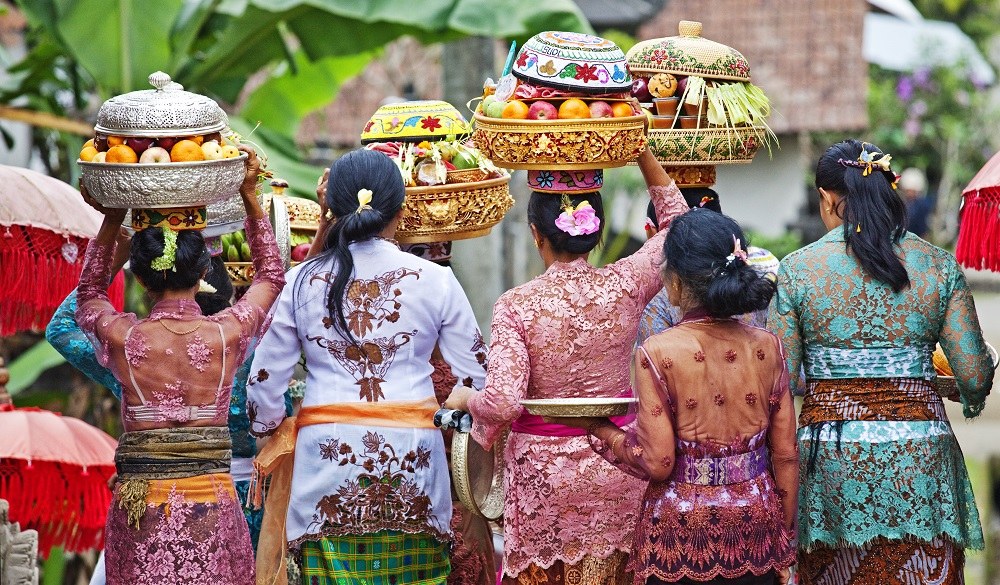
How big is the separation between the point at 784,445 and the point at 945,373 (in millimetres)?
1165

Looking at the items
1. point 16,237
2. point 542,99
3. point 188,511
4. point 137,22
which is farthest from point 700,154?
point 137,22

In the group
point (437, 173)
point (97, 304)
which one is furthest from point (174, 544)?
point (437, 173)

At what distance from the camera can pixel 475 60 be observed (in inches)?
360

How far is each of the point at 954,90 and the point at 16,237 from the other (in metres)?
13.8

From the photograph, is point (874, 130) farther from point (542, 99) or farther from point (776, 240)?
point (542, 99)

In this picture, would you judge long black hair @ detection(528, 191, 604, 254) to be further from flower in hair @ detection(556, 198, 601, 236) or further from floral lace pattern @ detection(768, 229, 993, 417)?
floral lace pattern @ detection(768, 229, 993, 417)

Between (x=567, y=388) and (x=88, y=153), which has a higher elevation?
(x=88, y=153)

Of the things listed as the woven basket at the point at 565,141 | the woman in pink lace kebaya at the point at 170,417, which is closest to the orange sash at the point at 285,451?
the woman in pink lace kebaya at the point at 170,417

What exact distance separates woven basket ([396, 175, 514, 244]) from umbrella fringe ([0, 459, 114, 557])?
5.80 ft

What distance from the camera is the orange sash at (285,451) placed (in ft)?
13.3

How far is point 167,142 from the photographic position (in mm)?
3871

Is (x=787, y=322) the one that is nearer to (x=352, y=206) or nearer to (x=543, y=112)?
(x=543, y=112)

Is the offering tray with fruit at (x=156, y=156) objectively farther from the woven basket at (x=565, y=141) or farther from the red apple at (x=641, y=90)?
the red apple at (x=641, y=90)

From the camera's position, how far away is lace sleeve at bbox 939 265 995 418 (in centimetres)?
415
